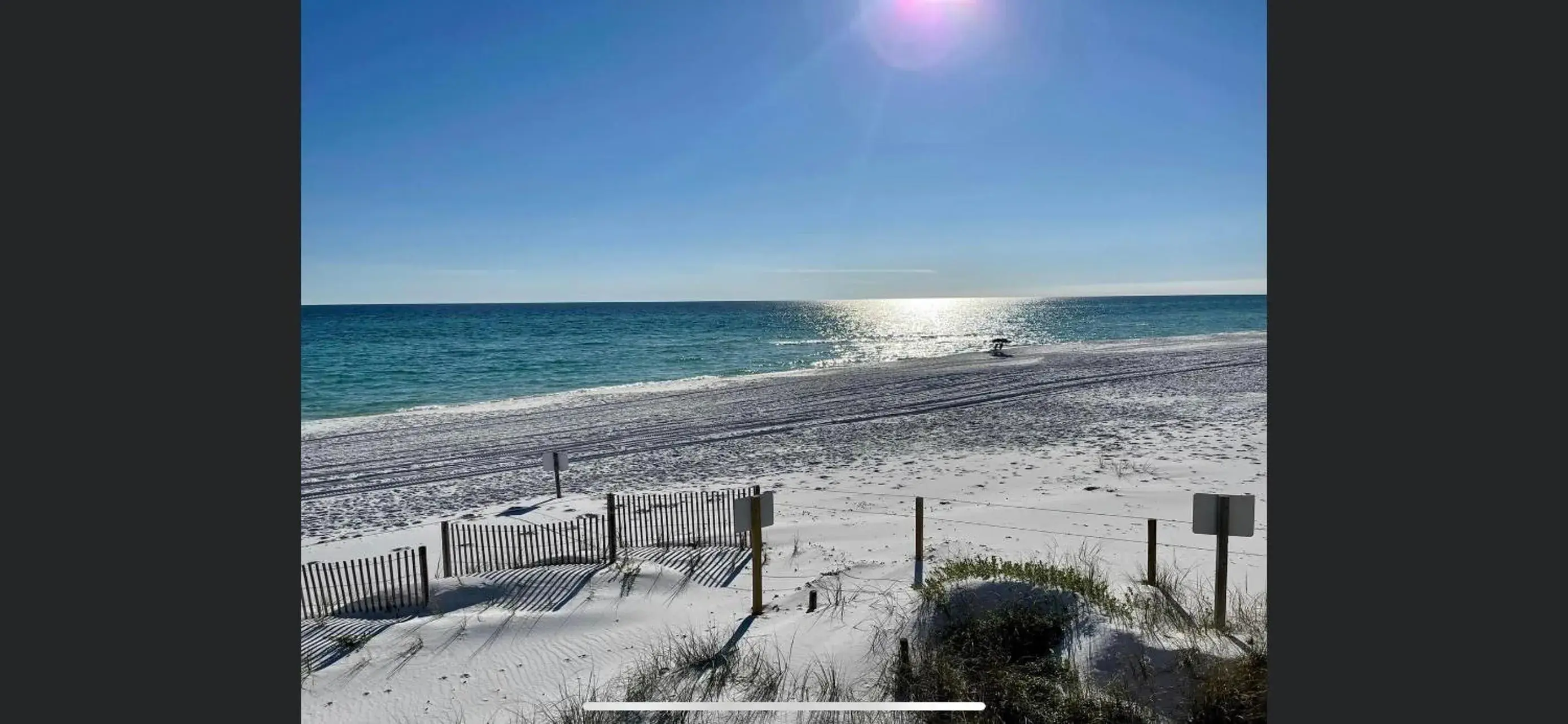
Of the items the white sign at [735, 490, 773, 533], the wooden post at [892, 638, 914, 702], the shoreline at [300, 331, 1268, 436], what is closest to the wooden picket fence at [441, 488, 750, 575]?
the white sign at [735, 490, 773, 533]

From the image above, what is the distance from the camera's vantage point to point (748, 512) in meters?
6.99

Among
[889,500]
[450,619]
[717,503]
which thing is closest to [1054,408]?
[889,500]

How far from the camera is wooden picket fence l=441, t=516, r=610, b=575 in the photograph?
934cm

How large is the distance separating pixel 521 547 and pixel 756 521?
4602 millimetres

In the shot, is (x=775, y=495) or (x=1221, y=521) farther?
(x=775, y=495)

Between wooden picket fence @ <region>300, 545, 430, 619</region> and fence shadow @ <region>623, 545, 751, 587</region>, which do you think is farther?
fence shadow @ <region>623, 545, 751, 587</region>

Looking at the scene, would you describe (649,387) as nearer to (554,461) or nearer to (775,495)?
(554,461)

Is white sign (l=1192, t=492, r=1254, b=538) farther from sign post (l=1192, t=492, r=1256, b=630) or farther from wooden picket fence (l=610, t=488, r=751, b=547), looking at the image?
wooden picket fence (l=610, t=488, r=751, b=547)

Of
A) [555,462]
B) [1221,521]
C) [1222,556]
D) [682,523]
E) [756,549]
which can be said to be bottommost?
[682,523]

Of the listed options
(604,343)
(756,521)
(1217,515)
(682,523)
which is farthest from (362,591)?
(604,343)

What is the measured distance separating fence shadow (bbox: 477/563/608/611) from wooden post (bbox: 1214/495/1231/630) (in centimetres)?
593

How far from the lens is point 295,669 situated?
2.22m

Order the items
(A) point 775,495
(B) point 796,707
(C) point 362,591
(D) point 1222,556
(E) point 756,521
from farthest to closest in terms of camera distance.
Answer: (A) point 775,495 < (C) point 362,591 < (E) point 756,521 < (D) point 1222,556 < (B) point 796,707
